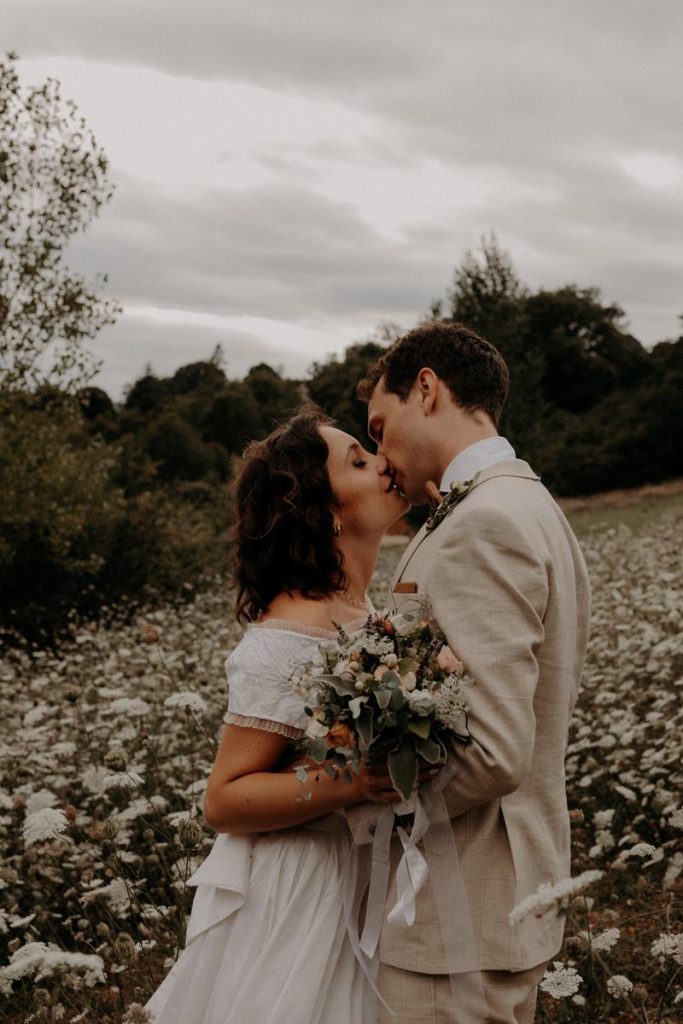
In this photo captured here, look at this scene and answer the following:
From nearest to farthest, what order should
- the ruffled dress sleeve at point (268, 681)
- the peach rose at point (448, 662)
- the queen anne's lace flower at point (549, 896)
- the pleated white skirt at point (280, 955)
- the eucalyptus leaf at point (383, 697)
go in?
the queen anne's lace flower at point (549, 896)
the eucalyptus leaf at point (383, 697)
the peach rose at point (448, 662)
the pleated white skirt at point (280, 955)
the ruffled dress sleeve at point (268, 681)

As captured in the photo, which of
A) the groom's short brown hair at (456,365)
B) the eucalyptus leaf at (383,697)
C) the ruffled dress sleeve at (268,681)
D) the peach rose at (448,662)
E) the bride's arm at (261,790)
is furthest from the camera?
the groom's short brown hair at (456,365)

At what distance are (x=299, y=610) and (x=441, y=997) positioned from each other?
1.05 metres

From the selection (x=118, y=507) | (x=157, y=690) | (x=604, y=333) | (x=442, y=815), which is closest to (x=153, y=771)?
(x=157, y=690)

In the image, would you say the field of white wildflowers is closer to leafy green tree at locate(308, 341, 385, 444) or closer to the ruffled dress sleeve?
the ruffled dress sleeve

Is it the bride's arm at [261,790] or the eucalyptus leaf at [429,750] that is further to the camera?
the bride's arm at [261,790]

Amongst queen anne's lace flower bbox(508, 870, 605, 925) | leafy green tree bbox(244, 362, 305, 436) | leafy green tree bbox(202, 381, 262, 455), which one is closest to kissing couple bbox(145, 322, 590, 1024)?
queen anne's lace flower bbox(508, 870, 605, 925)

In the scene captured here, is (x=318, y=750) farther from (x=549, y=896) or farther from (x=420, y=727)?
(x=549, y=896)

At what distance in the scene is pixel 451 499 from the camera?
2.48 m

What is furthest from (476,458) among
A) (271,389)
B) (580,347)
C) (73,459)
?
(580,347)

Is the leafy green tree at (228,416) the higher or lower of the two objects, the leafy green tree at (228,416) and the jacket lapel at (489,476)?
the higher

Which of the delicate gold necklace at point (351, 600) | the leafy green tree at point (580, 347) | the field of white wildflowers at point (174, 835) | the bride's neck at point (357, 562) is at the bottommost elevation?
the field of white wildflowers at point (174, 835)

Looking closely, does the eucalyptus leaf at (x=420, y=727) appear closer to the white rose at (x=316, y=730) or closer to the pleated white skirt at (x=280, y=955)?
the white rose at (x=316, y=730)

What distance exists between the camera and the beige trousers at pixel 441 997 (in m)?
2.18

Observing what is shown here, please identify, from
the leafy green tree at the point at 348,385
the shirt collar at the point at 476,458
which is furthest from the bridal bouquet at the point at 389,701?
the leafy green tree at the point at 348,385
